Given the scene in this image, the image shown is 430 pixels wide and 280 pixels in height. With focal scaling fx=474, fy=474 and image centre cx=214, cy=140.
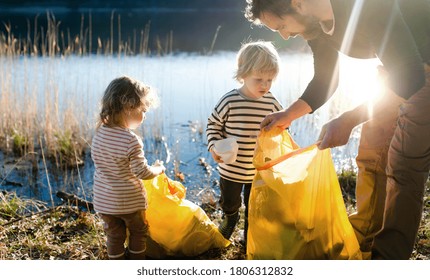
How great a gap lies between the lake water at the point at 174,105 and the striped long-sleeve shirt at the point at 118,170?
40.9 inches

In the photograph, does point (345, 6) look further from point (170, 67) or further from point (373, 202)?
point (170, 67)

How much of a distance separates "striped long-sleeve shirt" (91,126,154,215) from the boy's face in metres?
0.68

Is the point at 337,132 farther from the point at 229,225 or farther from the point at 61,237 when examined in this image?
the point at 61,237

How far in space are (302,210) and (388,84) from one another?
712 mm

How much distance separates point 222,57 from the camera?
10297 mm

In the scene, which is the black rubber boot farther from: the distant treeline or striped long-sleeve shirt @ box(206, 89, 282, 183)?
the distant treeline

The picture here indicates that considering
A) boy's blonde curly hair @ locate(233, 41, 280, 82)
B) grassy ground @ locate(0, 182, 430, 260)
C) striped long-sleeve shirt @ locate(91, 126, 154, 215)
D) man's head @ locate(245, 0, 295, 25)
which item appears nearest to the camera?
man's head @ locate(245, 0, 295, 25)

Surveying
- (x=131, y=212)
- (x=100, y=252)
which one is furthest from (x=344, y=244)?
(x=100, y=252)

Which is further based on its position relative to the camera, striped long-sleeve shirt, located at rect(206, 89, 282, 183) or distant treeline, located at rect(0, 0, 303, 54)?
distant treeline, located at rect(0, 0, 303, 54)

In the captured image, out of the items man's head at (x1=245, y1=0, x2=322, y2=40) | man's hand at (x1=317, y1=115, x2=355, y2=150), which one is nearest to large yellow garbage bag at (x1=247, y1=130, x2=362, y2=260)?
man's hand at (x1=317, y1=115, x2=355, y2=150)

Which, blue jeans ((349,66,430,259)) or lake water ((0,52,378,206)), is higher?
blue jeans ((349,66,430,259))

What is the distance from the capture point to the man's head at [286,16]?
1.93 metres

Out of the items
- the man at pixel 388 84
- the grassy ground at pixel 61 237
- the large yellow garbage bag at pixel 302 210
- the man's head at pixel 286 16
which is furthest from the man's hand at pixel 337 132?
the grassy ground at pixel 61 237

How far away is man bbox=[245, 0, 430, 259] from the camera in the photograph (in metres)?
1.77
